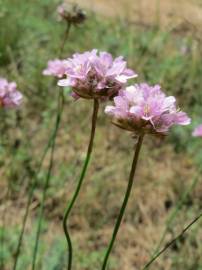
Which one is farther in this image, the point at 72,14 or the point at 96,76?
the point at 72,14

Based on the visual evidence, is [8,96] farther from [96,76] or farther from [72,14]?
[96,76]

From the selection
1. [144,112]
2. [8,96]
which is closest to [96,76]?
[144,112]

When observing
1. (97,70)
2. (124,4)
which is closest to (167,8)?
(124,4)

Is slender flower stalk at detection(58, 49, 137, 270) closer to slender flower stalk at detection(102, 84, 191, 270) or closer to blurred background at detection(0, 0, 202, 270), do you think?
slender flower stalk at detection(102, 84, 191, 270)

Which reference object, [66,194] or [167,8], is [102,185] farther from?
[167,8]

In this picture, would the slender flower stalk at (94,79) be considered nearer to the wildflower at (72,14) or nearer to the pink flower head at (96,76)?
the pink flower head at (96,76)

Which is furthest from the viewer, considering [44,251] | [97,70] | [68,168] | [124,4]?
[124,4]

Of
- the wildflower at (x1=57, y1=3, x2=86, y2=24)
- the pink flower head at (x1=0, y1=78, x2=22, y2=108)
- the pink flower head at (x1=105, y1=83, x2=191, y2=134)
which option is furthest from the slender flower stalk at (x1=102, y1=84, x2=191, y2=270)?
the wildflower at (x1=57, y1=3, x2=86, y2=24)

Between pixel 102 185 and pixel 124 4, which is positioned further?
pixel 124 4
